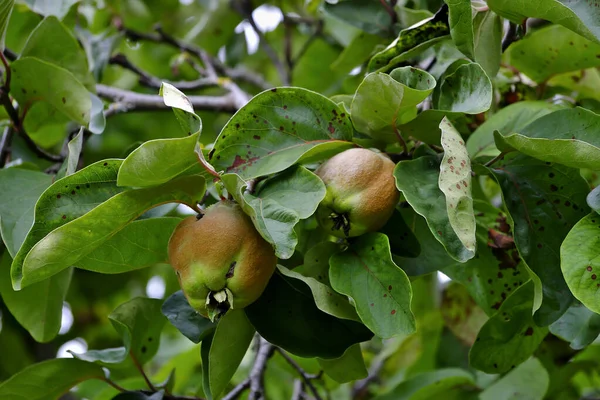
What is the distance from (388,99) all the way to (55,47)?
64cm

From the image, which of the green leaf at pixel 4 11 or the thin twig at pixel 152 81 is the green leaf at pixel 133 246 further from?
the thin twig at pixel 152 81

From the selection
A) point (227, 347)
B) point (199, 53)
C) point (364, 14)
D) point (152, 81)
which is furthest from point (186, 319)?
point (199, 53)

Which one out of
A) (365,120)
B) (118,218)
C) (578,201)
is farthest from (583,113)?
(118,218)

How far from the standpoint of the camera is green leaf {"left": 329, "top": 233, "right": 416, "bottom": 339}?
2.57 ft

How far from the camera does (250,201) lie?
2.63ft

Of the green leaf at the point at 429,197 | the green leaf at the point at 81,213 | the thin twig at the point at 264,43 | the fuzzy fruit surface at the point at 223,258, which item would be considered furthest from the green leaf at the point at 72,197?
the thin twig at the point at 264,43

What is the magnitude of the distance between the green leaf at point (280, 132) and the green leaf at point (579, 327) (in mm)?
427

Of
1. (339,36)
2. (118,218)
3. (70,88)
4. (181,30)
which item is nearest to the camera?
(118,218)

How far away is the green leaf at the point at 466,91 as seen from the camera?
83cm

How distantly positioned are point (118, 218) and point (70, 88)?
0.42 m

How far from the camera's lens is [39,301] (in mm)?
1152

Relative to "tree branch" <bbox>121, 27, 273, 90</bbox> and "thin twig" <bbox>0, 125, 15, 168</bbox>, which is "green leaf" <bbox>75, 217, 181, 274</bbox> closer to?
"thin twig" <bbox>0, 125, 15, 168</bbox>

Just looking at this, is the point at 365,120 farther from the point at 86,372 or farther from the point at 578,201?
the point at 86,372

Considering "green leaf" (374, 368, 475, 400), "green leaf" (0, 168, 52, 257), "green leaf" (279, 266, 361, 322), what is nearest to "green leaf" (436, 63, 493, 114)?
"green leaf" (279, 266, 361, 322)
